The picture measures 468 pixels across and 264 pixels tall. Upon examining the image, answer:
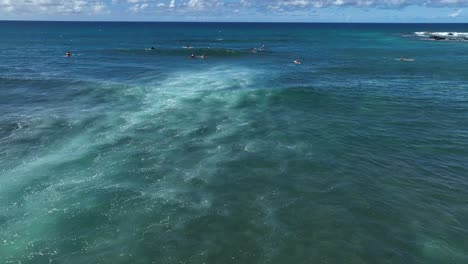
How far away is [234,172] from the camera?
3659 centimetres

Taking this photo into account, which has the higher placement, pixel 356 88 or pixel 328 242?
pixel 356 88

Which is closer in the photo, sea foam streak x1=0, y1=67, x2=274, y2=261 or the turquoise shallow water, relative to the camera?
the turquoise shallow water

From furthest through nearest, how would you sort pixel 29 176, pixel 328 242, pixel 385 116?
pixel 385 116 < pixel 29 176 < pixel 328 242

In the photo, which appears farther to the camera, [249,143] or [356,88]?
[356,88]

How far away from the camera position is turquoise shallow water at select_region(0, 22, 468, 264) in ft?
85.7

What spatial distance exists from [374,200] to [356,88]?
4217cm

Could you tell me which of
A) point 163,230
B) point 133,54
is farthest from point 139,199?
point 133,54

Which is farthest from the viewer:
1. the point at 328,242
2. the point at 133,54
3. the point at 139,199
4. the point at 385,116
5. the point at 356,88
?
the point at 133,54

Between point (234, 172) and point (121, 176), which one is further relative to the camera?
point (234, 172)

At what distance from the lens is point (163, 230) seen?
2747cm

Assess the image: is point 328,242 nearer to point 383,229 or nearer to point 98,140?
point 383,229

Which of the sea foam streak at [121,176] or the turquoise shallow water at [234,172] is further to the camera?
the sea foam streak at [121,176]

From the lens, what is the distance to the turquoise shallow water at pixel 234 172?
26125 millimetres

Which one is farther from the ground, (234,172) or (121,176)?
(234,172)
